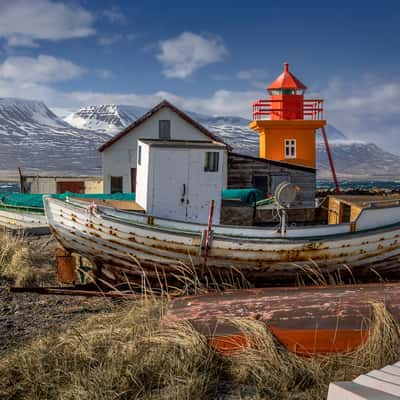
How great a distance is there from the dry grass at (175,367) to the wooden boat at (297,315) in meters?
0.13

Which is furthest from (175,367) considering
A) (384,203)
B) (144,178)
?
(384,203)

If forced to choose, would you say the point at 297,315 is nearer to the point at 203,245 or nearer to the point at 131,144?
the point at 203,245

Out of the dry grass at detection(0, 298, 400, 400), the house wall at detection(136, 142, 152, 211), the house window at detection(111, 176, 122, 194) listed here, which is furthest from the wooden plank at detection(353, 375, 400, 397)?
the house window at detection(111, 176, 122, 194)

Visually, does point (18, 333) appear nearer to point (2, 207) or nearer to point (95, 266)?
point (95, 266)

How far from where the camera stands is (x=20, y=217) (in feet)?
63.9

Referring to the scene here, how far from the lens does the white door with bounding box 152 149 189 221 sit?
11070mm

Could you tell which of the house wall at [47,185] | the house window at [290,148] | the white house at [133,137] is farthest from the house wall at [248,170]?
the house wall at [47,185]

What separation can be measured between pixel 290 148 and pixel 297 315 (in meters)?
23.4

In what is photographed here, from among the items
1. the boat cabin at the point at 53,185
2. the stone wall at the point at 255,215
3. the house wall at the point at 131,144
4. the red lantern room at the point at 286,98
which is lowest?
the stone wall at the point at 255,215

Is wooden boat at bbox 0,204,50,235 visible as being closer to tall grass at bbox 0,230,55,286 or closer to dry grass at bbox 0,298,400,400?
tall grass at bbox 0,230,55,286

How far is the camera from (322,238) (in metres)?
10.3

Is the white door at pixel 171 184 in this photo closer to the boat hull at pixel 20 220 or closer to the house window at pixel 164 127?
the boat hull at pixel 20 220

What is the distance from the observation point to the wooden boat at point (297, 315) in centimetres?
580

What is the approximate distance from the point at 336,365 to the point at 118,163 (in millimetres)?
22666
